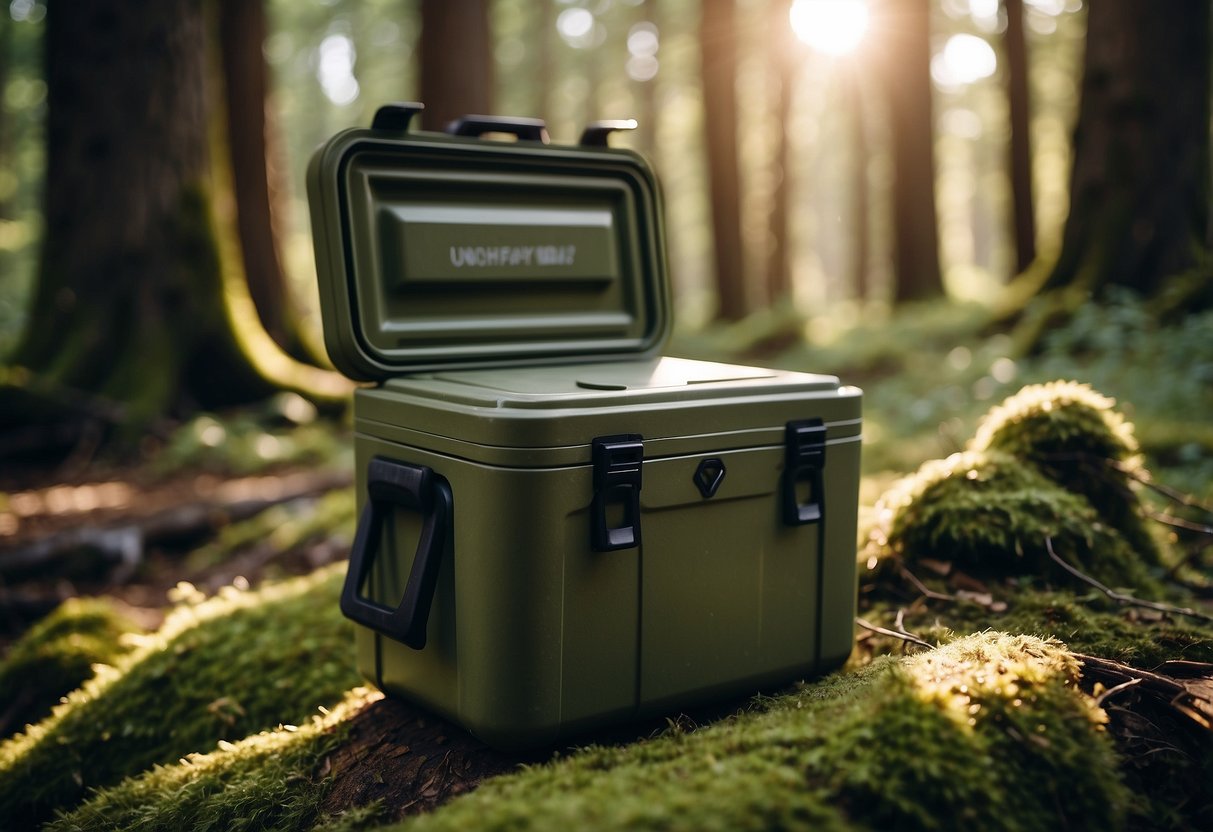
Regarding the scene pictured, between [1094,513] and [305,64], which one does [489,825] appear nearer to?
[1094,513]

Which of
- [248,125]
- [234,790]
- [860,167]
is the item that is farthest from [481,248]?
[860,167]

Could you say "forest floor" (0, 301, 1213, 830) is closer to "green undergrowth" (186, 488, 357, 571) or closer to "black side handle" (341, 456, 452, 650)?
"green undergrowth" (186, 488, 357, 571)

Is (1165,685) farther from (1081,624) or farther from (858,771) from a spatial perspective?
(858,771)

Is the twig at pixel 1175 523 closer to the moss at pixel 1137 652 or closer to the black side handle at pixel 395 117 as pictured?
the moss at pixel 1137 652

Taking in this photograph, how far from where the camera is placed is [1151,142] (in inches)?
277

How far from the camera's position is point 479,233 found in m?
2.90

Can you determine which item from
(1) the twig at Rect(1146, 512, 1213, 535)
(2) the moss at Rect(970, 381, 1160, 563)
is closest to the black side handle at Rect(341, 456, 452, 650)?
(2) the moss at Rect(970, 381, 1160, 563)

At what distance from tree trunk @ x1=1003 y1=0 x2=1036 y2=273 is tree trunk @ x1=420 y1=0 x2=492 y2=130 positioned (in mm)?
7388

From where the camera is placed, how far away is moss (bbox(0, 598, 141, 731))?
3.55m

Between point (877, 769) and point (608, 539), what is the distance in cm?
75

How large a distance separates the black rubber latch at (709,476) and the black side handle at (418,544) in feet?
2.03

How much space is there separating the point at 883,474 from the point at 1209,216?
13.3ft

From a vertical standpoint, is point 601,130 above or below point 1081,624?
above

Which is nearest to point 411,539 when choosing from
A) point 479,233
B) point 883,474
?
point 479,233
